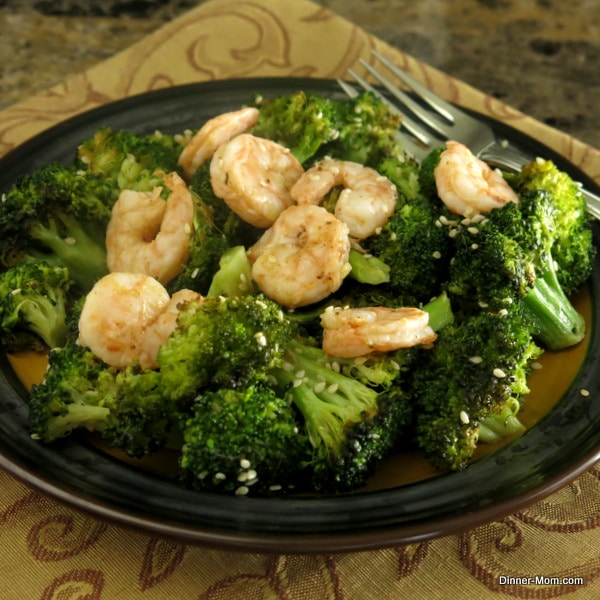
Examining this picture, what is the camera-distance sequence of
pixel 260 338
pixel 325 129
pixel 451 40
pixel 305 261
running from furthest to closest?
pixel 451 40
pixel 325 129
pixel 305 261
pixel 260 338

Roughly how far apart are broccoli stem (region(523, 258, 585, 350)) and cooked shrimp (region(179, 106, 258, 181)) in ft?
3.58

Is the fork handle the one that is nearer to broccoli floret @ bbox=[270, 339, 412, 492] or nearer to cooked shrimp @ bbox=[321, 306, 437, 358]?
cooked shrimp @ bbox=[321, 306, 437, 358]

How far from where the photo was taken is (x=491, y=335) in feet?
6.35

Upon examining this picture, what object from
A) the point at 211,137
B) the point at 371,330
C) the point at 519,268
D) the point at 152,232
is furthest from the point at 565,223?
the point at 152,232

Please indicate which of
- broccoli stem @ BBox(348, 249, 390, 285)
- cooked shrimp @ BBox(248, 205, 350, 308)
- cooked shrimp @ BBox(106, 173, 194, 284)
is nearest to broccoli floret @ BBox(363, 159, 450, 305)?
broccoli stem @ BBox(348, 249, 390, 285)

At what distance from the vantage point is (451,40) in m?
4.62

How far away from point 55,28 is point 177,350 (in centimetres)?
344

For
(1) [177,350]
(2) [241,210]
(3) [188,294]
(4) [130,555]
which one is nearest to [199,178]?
(2) [241,210]

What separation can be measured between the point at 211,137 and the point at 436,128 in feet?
3.01

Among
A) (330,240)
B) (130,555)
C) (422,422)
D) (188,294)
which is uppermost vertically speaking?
(330,240)

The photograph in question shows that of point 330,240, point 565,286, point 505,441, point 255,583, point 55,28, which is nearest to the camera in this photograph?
point 255,583

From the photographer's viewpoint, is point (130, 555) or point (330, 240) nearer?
point (130, 555)

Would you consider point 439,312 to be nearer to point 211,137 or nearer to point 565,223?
point 565,223

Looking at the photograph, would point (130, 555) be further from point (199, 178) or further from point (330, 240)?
point (199, 178)
